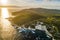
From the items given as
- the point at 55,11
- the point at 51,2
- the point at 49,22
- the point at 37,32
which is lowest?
the point at 37,32

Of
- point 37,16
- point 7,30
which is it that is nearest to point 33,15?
point 37,16

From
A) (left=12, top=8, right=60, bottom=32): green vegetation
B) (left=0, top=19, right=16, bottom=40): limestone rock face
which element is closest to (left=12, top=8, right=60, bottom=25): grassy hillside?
(left=12, top=8, right=60, bottom=32): green vegetation

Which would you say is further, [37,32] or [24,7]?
[24,7]

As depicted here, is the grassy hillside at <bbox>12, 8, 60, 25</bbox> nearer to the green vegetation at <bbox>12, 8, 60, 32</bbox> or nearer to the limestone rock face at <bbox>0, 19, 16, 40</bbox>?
the green vegetation at <bbox>12, 8, 60, 32</bbox>

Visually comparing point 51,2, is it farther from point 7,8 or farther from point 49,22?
point 7,8

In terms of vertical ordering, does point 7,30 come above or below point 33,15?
below

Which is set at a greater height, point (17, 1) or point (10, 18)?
point (17, 1)

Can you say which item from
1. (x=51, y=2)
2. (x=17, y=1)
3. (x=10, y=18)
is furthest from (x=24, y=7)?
(x=51, y=2)

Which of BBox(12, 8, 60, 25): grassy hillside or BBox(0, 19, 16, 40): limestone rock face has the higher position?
BBox(12, 8, 60, 25): grassy hillside

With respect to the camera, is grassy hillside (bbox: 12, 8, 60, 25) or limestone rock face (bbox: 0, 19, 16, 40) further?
grassy hillside (bbox: 12, 8, 60, 25)

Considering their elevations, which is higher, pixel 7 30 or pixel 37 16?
pixel 37 16

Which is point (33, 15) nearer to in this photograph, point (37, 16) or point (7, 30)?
point (37, 16)
